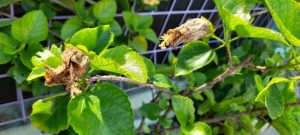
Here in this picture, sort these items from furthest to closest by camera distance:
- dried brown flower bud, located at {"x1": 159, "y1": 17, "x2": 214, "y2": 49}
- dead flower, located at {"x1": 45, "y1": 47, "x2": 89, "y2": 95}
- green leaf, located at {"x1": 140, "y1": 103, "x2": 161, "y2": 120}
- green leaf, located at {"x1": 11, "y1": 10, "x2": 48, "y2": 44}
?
green leaf, located at {"x1": 140, "y1": 103, "x2": 161, "y2": 120} → green leaf, located at {"x1": 11, "y1": 10, "x2": 48, "y2": 44} → dried brown flower bud, located at {"x1": 159, "y1": 17, "x2": 214, "y2": 49} → dead flower, located at {"x1": 45, "y1": 47, "x2": 89, "y2": 95}

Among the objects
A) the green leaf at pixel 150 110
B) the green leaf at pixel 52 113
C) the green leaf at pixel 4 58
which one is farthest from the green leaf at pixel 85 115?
the green leaf at pixel 150 110

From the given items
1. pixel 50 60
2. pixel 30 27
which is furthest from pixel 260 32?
pixel 30 27

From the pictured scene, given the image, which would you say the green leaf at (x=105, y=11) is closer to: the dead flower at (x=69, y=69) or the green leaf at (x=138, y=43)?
the green leaf at (x=138, y=43)

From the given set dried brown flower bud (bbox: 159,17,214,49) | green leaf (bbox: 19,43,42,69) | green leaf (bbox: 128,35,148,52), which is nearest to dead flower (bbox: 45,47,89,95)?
dried brown flower bud (bbox: 159,17,214,49)

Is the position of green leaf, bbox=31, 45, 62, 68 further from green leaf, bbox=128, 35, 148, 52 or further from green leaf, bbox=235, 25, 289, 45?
green leaf, bbox=128, 35, 148, 52

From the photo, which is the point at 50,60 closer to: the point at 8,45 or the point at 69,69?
the point at 69,69

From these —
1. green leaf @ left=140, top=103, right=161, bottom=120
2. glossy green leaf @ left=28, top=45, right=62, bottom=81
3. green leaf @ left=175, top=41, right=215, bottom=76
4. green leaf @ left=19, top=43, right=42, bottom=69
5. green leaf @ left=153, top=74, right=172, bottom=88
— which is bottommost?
green leaf @ left=140, top=103, right=161, bottom=120
